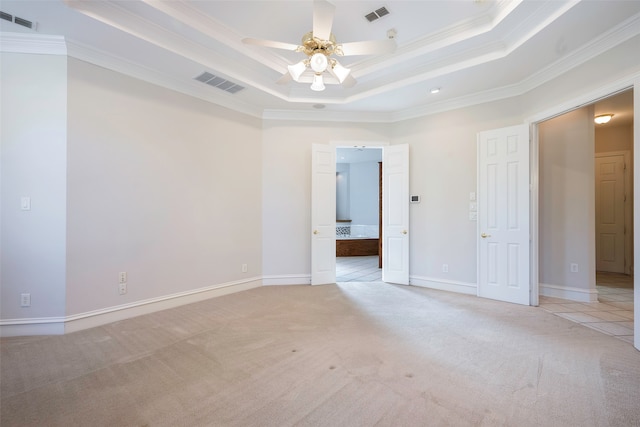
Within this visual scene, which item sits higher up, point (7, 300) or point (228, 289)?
point (7, 300)

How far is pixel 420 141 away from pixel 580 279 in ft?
9.55

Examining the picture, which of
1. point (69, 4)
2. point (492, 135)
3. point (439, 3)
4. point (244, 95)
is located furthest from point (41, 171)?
point (492, 135)

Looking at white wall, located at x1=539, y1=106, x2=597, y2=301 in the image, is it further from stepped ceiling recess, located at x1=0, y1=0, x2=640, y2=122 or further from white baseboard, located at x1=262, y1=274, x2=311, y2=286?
white baseboard, located at x1=262, y1=274, x2=311, y2=286

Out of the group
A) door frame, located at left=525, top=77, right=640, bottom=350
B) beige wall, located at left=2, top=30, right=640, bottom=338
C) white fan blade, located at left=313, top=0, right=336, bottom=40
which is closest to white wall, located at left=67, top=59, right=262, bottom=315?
beige wall, located at left=2, top=30, right=640, bottom=338

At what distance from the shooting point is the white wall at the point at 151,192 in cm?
317

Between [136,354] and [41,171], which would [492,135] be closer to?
[136,354]

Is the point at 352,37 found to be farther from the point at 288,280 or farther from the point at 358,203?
the point at 358,203

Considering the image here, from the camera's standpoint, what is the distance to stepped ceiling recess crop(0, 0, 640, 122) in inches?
108

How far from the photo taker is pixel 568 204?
4277 millimetres

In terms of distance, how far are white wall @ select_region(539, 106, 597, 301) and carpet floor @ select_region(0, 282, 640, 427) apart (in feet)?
3.77

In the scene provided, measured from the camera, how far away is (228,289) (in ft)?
14.9

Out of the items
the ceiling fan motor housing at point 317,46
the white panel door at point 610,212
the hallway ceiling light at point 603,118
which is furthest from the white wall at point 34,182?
the white panel door at point 610,212

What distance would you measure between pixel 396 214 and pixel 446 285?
134 centimetres

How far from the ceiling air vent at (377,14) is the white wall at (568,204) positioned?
305cm
